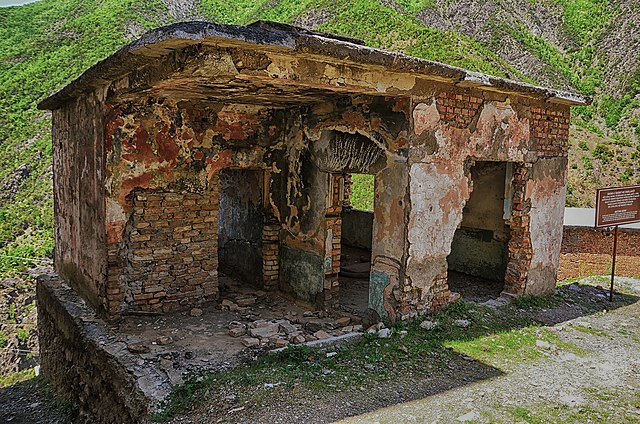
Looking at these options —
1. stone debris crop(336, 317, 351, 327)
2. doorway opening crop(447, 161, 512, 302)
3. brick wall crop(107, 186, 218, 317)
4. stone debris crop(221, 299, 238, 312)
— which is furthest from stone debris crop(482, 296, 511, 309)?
brick wall crop(107, 186, 218, 317)

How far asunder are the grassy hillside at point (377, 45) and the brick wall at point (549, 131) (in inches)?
595

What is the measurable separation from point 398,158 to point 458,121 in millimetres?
1032

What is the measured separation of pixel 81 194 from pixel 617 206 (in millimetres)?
8303

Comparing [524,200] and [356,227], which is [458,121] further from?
[356,227]

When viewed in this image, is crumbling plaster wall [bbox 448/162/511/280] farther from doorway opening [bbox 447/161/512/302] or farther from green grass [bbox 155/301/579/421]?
green grass [bbox 155/301/579/421]

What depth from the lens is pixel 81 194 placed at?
22.7 ft

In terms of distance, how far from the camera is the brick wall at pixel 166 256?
629 centimetres

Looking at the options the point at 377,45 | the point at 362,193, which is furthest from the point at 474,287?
the point at 377,45

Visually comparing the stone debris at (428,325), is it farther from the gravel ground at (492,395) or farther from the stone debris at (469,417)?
the stone debris at (469,417)

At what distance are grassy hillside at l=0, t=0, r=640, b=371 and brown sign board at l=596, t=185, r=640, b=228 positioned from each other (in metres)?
15.0

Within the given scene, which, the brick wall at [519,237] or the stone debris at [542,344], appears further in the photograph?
the brick wall at [519,237]

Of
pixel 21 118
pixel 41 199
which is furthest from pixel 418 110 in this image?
pixel 21 118

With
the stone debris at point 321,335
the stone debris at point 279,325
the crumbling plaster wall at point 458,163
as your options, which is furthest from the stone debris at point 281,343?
the crumbling plaster wall at point 458,163

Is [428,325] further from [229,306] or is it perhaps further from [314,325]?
[229,306]
